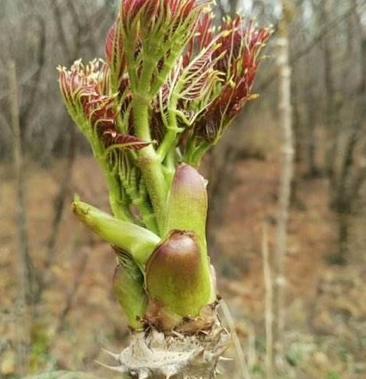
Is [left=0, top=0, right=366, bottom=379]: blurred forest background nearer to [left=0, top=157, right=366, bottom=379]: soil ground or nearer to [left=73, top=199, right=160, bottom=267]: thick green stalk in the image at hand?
[left=0, top=157, right=366, bottom=379]: soil ground

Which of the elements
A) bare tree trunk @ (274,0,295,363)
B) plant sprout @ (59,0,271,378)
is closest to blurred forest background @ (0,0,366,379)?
bare tree trunk @ (274,0,295,363)

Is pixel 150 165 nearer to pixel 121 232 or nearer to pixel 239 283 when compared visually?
pixel 121 232

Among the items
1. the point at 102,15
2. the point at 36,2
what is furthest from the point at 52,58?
the point at 102,15

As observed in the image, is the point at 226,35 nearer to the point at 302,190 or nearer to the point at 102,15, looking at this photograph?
the point at 102,15

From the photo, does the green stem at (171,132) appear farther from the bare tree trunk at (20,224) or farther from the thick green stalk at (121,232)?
the bare tree trunk at (20,224)

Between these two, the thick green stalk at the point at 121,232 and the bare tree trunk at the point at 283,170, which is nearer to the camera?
the thick green stalk at the point at 121,232

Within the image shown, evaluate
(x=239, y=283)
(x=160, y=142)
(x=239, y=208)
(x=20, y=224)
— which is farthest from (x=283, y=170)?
(x=239, y=208)

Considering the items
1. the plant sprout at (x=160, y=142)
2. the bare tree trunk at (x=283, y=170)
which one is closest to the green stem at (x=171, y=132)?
the plant sprout at (x=160, y=142)
